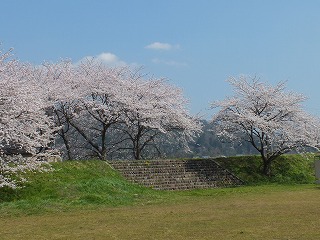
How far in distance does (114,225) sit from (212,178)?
20.7m

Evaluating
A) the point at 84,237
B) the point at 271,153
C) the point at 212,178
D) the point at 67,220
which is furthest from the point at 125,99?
the point at 84,237

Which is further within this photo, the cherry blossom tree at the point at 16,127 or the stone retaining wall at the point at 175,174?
the stone retaining wall at the point at 175,174

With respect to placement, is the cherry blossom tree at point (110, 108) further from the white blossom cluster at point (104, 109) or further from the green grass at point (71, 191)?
the green grass at point (71, 191)

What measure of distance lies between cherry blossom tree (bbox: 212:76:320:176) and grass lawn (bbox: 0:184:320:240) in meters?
14.2

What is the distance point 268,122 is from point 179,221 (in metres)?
23.0

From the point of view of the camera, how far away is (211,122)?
4144 cm

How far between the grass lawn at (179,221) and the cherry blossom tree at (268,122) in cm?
1418

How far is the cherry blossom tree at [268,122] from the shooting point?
37.6 metres

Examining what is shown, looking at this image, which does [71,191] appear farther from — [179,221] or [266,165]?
[266,165]

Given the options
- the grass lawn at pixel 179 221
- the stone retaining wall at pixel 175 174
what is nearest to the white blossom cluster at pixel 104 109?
the stone retaining wall at pixel 175 174

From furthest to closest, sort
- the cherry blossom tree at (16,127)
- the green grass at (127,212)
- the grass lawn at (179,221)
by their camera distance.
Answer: the cherry blossom tree at (16,127) < the green grass at (127,212) < the grass lawn at (179,221)

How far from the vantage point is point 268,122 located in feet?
123

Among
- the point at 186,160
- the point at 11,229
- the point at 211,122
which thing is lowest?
the point at 11,229

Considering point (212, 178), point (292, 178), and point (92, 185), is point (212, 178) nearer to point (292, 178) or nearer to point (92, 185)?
point (292, 178)
